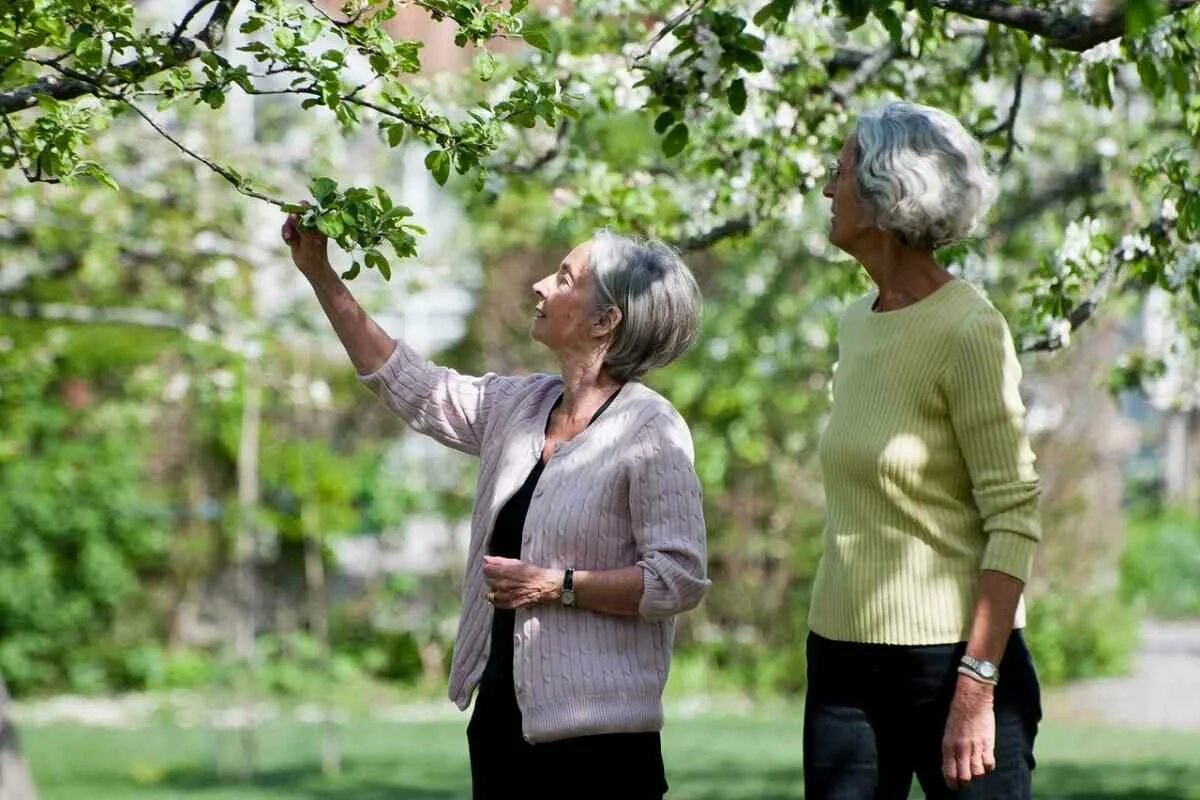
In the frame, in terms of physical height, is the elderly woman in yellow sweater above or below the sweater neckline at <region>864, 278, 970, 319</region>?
below

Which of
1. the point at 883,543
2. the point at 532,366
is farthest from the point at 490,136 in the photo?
the point at 532,366

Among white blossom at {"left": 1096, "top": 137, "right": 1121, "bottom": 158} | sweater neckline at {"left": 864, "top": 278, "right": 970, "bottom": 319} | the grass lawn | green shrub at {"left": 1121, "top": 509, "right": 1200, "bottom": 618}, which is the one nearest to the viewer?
sweater neckline at {"left": 864, "top": 278, "right": 970, "bottom": 319}

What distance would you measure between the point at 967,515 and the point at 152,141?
7.66 m

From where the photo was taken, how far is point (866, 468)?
3.07 m

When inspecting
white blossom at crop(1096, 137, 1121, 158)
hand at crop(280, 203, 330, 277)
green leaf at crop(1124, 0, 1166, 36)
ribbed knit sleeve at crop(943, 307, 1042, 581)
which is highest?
white blossom at crop(1096, 137, 1121, 158)

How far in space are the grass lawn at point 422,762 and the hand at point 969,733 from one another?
243 inches

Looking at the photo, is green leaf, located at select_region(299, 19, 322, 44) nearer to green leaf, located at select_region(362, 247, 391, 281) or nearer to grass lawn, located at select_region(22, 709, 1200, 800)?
green leaf, located at select_region(362, 247, 391, 281)

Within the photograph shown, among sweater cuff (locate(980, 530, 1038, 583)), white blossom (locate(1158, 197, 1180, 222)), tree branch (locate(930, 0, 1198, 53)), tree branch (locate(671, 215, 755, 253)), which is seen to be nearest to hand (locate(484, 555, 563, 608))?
sweater cuff (locate(980, 530, 1038, 583))

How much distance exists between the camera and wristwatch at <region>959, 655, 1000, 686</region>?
115 inches

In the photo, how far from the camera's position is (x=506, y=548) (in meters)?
3.40

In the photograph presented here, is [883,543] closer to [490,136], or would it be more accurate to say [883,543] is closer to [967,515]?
[967,515]

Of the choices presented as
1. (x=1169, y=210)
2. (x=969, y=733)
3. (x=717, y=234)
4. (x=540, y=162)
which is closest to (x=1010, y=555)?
(x=969, y=733)

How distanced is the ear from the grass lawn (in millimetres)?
5991

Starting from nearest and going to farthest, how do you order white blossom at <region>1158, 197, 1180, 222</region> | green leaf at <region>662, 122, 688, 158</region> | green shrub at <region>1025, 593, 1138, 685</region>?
green leaf at <region>662, 122, 688, 158</region>
white blossom at <region>1158, 197, 1180, 222</region>
green shrub at <region>1025, 593, 1138, 685</region>
